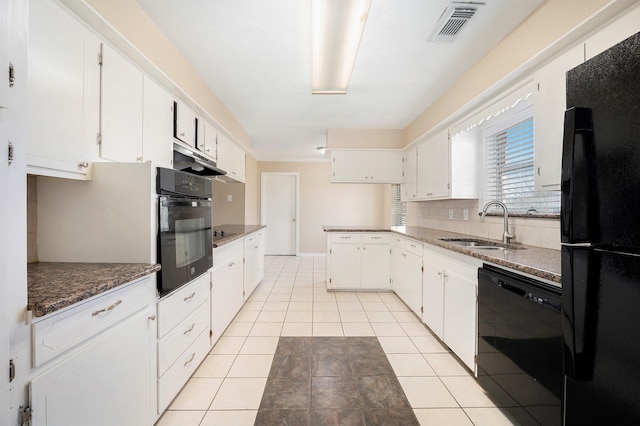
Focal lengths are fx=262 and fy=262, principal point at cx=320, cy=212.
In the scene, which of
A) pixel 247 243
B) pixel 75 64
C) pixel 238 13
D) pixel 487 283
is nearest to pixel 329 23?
pixel 238 13

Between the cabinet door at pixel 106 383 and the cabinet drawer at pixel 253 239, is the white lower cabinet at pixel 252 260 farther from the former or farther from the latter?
the cabinet door at pixel 106 383

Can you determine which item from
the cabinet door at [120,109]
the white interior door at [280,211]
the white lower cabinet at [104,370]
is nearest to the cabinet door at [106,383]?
the white lower cabinet at [104,370]

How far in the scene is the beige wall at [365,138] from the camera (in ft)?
13.8

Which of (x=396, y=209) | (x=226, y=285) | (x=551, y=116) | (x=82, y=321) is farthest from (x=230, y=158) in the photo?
(x=396, y=209)

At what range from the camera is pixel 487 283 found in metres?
1.60

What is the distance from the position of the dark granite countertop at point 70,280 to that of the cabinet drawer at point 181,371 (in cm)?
65

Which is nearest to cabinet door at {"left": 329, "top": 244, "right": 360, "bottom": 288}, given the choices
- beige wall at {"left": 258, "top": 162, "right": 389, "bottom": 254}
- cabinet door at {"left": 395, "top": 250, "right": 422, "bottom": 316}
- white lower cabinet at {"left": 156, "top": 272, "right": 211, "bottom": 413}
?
cabinet door at {"left": 395, "top": 250, "right": 422, "bottom": 316}

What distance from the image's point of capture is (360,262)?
373 cm

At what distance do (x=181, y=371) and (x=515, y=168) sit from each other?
3.00m

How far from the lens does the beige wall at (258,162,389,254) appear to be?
22.0 feet

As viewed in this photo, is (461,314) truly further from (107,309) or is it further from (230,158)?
(230,158)

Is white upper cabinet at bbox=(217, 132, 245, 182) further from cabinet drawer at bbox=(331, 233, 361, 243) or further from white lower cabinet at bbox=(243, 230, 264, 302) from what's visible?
cabinet drawer at bbox=(331, 233, 361, 243)

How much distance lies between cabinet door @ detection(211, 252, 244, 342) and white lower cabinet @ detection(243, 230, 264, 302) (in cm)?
19

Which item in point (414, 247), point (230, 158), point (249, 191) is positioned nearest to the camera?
point (414, 247)
